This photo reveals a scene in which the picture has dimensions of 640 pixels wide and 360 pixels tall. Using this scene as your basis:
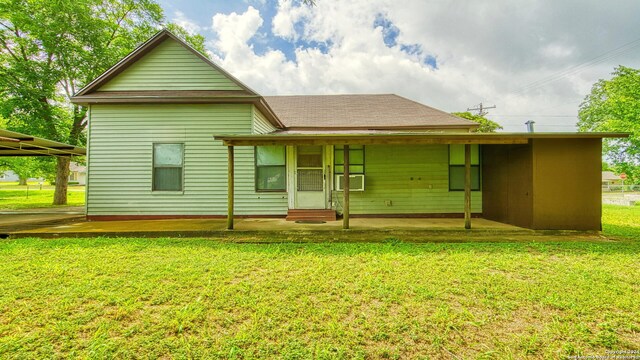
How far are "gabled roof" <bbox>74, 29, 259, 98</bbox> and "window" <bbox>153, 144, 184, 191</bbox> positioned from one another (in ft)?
7.50

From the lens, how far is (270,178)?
26.2 ft

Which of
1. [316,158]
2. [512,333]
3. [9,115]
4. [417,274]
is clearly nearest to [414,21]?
[316,158]

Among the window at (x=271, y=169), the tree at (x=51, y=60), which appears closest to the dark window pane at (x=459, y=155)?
the window at (x=271, y=169)

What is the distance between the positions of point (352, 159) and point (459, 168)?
10.5 feet

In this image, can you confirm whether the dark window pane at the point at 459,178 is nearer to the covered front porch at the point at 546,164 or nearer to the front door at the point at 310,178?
the covered front porch at the point at 546,164

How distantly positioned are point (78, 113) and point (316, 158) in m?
12.9

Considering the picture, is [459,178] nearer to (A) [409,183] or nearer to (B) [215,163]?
(A) [409,183]

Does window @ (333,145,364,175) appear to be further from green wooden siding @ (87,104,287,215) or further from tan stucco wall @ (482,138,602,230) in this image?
tan stucco wall @ (482,138,602,230)

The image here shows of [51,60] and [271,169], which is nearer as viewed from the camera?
[271,169]

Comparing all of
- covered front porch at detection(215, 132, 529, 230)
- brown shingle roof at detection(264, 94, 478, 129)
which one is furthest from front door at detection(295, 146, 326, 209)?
brown shingle roof at detection(264, 94, 478, 129)

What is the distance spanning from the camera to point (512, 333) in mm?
2436

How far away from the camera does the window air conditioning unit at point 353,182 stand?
8125 mm

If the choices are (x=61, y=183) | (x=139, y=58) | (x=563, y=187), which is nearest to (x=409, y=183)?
(x=563, y=187)

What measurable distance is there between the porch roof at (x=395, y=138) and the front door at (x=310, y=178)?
5.68 ft
